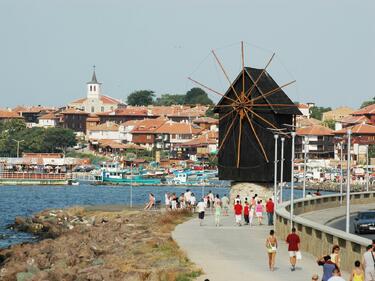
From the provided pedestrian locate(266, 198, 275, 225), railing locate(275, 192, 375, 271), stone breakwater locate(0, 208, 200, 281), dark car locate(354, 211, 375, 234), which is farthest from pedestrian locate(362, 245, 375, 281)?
pedestrian locate(266, 198, 275, 225)

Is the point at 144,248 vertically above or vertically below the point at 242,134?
below

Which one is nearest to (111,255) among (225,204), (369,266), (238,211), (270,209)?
(238,211)

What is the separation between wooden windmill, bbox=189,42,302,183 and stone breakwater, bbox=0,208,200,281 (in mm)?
9241

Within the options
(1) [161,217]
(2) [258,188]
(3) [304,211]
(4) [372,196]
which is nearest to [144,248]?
(1) [161,217]

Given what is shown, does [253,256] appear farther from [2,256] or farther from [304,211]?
[304,211]

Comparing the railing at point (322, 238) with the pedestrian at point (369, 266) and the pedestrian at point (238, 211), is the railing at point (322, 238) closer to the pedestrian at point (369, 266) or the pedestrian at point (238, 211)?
the pedestrian at point (238, 211)

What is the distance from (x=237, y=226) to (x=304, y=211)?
11604 mm

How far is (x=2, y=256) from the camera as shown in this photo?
192 feet

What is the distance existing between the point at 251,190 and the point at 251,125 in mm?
4328

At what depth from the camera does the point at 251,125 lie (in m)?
86.2

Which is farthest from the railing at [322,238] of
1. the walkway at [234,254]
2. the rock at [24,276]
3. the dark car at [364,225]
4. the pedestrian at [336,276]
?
the rock at [24,276]

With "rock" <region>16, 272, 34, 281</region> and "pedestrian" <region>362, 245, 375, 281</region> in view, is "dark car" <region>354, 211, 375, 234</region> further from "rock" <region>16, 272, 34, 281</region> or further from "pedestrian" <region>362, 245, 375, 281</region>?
"pedestrian" <region>362, 245, 375, 281</region>

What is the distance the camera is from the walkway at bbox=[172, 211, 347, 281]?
39406mm

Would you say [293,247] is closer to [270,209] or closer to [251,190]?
[270,209]
